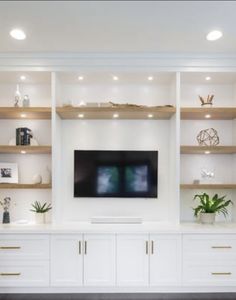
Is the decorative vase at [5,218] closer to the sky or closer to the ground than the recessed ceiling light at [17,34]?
closer to the ground

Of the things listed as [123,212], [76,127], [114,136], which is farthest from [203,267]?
[76,127]

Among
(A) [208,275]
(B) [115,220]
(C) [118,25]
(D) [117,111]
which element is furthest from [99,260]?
(C) [118,25]

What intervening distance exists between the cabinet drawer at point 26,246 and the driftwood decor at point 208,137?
2.44 metres

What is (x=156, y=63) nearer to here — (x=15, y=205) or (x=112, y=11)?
(x=112, y=11)

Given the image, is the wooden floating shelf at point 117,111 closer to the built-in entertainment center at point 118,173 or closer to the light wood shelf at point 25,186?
the built-in entertainment center at point 118,173

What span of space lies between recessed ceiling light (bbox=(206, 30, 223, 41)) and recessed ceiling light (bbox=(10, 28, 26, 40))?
1.98 metres

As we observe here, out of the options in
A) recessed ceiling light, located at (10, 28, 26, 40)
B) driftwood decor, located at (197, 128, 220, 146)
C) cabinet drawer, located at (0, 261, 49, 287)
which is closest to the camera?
recessed ceiling light, located at (10, 28, 26, 40)

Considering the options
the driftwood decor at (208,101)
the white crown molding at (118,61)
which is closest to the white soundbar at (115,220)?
the driftwood decor at (208,101)

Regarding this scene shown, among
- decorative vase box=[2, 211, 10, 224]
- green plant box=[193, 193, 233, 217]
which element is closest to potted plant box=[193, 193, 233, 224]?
green plant box=[193, 193, 233, 217]

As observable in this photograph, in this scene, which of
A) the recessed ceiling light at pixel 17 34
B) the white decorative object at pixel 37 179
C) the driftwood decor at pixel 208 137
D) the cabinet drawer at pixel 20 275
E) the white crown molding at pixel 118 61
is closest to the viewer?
the recessed ceiling light at pixel 17 34

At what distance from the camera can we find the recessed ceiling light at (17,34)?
268 cm

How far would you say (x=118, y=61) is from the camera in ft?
10.7

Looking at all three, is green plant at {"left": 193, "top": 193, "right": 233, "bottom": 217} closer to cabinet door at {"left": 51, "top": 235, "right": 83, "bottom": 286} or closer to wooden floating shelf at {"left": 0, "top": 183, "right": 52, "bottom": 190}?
cabinet door at {"left": 51, "top": 235, "right": 83, "bottom": 286}

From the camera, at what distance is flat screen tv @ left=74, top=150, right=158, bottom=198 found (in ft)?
11.7
